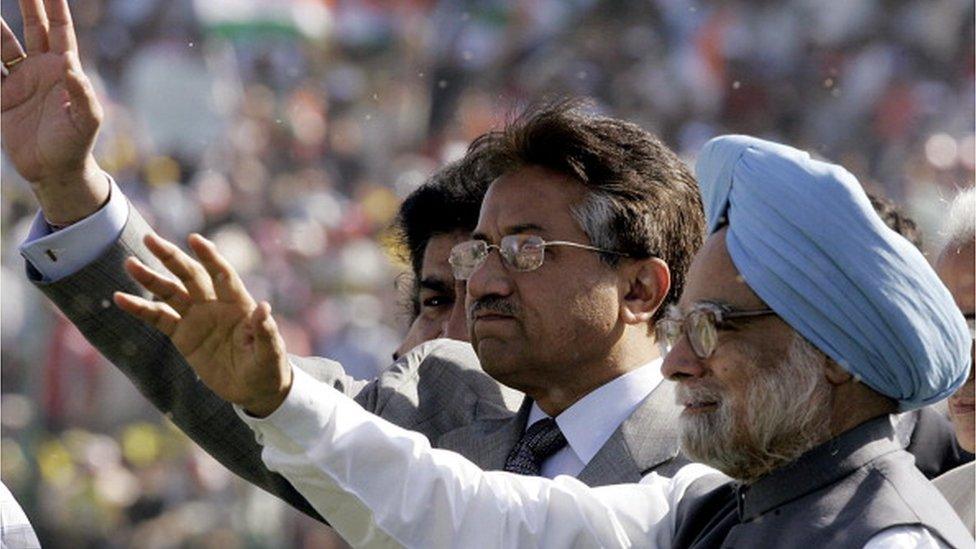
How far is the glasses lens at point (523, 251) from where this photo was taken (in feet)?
13.9

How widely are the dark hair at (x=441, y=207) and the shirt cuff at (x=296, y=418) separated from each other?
6.06 ft

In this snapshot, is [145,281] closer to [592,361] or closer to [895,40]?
[592,361]

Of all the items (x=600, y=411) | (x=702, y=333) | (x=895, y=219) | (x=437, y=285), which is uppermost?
(x=702, y=333)

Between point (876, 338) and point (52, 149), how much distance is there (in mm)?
1413

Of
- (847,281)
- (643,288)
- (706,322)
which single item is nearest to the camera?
(847,281)

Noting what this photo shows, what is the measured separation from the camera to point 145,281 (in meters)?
2.86

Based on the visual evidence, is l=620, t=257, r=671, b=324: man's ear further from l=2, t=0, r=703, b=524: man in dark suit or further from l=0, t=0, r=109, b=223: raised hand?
l=0, t=0, r=109, b=223: raised hand

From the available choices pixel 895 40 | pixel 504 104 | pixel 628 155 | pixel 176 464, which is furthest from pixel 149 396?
pixel 895 40

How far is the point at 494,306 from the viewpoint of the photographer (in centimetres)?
420

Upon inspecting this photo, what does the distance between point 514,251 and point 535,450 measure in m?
0.41

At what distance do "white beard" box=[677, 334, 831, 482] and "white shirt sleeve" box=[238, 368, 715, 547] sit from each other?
0.25 meters

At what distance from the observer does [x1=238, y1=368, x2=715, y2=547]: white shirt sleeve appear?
A: 3.09 m

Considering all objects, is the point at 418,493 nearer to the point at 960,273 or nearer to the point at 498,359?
the point at 498,359

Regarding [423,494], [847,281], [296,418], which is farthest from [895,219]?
[296,418]
